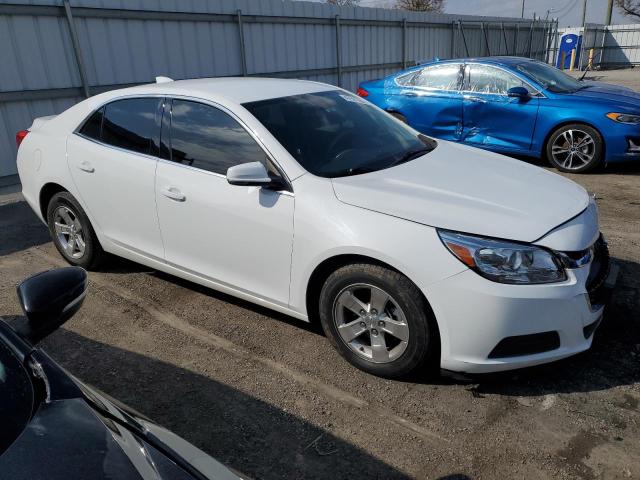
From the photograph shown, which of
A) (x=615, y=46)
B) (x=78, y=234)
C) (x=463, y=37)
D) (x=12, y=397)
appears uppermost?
(x=12, y=397)

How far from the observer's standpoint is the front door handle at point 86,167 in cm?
419

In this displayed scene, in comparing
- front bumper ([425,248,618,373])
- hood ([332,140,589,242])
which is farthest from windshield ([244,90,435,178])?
front bumper ([425,248,618,373])

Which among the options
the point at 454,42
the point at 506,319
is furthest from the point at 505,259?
the point at 454,42

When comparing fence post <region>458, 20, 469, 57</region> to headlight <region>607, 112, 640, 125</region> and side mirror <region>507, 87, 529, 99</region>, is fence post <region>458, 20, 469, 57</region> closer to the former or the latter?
side mirror <region>507, 87, 529, 99</region>

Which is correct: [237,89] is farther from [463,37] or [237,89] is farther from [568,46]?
[568,46]

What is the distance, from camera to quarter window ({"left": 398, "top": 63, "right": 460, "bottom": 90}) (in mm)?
8562

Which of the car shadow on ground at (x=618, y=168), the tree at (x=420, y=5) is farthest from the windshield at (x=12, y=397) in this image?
the tree at (x=420, y=5)

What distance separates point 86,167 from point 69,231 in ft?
2.42

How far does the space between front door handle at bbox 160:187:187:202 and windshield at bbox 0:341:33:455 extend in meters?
2.07

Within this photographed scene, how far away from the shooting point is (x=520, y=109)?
7836 mm

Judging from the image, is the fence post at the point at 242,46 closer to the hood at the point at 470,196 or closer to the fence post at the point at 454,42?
the hood at the point at 470,196

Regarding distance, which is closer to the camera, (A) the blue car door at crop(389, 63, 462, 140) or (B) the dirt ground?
(B) the dirt ground

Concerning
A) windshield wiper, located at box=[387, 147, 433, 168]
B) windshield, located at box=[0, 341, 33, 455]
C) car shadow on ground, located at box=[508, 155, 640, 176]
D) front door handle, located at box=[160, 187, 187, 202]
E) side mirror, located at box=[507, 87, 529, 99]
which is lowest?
car shadow on ground, located at box=[508, 155, 640, 176]

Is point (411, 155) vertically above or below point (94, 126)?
below
